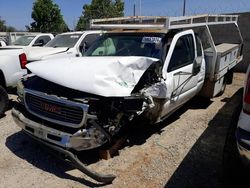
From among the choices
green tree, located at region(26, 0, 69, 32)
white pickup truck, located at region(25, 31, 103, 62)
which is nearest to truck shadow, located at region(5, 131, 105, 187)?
Result: white pickup truck, located at region(25, 31, 103, 62)

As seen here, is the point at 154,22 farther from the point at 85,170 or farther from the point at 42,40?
the point at 42,40

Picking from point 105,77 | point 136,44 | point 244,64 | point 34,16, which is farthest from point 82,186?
point 34,16

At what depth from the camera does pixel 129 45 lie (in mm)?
5344

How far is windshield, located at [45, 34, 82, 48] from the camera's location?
965cm

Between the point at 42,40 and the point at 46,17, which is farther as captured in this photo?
the point at 46,17

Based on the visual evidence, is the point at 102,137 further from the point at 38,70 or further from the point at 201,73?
the point at 201,73

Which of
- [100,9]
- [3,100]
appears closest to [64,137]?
[3,100]

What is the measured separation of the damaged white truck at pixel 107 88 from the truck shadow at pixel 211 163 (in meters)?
0.80

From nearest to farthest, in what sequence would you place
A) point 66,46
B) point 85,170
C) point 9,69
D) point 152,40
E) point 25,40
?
1. point 85,170
2. point 152,40
3. point 9,69
4. point 66,46
5. point 25,40

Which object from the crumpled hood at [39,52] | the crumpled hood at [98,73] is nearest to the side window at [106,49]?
the crumpled hood at [98,73]

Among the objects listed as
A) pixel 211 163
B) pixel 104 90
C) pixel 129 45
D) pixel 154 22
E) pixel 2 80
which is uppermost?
pixel 154 22

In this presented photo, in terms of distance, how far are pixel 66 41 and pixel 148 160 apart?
649 cm

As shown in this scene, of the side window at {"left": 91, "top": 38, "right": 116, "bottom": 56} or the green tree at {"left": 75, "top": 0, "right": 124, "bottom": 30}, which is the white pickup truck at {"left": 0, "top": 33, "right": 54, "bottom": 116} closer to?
the side window at {"left": 91, "top": 38, "right": 116, "bottom": 56}

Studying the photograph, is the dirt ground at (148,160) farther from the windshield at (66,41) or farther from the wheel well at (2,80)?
the windshield at (66,41)
